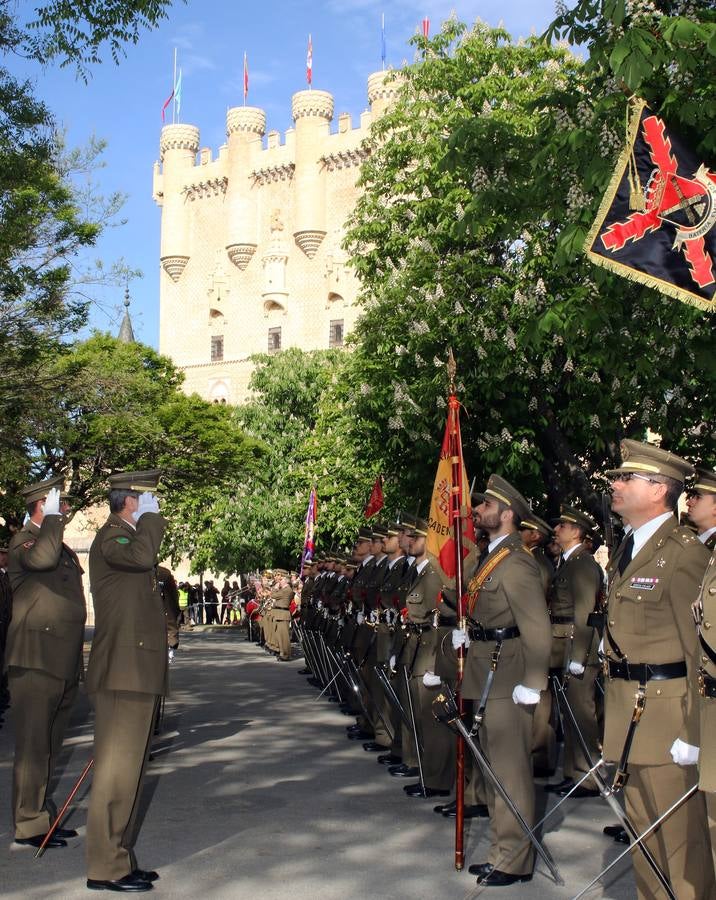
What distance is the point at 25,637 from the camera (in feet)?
25.1

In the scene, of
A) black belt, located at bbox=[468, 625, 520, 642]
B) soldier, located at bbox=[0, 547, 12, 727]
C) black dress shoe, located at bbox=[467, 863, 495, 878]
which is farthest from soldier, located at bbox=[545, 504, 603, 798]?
soldier, located at bbox=[0, 547, 12, 727]

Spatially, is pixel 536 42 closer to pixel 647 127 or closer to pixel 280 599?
pixel 280 599

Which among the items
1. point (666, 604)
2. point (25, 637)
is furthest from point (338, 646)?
point (666, 604)

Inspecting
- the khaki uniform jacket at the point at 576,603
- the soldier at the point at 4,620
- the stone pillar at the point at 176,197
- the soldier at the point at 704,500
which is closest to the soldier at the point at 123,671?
the soldier at the point at 704,500

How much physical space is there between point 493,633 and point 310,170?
68.5m

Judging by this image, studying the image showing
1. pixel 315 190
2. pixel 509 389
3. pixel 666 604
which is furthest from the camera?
pixel 315 190

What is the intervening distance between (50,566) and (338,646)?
8.49m

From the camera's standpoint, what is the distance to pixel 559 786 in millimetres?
9820

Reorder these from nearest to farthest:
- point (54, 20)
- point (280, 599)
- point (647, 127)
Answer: point (647, 127) < point (54, 20) < point (280, 599)

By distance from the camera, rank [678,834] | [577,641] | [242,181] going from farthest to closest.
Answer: [242,181] < [577,641] < [678,834]

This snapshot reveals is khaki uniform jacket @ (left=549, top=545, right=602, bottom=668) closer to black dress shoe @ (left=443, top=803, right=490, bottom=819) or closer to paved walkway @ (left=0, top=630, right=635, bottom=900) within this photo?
paved walkway @ (left=0, top=630, right=635, bottom=900)

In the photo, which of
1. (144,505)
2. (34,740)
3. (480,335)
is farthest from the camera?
(480,335)

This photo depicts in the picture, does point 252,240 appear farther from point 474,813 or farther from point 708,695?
point 708,695

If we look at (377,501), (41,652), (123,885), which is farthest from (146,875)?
(377,501)
